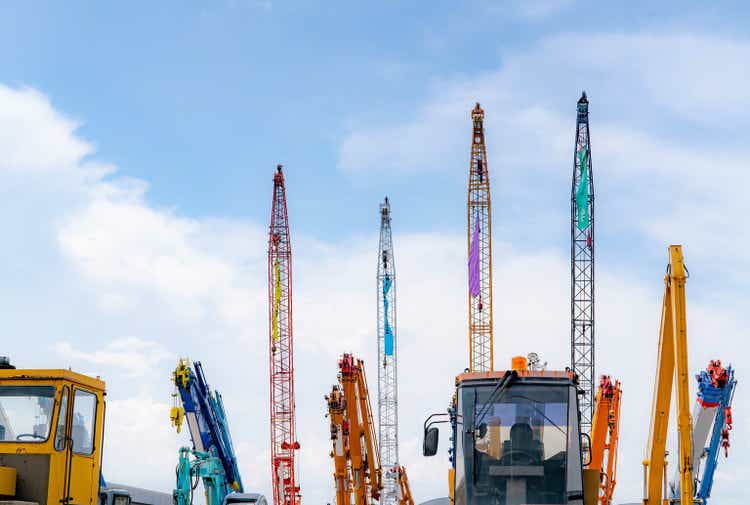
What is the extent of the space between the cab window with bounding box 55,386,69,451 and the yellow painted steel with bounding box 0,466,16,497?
619mm

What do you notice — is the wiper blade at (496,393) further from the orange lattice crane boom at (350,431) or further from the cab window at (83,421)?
the orange lattice crane boom at (350,431)

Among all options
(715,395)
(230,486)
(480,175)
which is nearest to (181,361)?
(230,486)

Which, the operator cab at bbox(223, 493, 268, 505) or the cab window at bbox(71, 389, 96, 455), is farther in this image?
the operator cab at bbox(223, 493, 268, 505)

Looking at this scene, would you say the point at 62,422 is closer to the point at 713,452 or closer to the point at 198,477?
the point at 198,477

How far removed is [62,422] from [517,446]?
6412 mm

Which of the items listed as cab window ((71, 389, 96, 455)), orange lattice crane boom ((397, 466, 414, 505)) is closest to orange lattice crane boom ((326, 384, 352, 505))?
orange lattice crane boom ((397, 466, 414, 505))

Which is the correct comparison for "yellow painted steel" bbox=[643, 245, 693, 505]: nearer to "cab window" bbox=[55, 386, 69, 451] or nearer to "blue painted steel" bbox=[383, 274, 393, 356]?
"cab window" bbox=[55, 386, 69, 451]

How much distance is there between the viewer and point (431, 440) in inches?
619

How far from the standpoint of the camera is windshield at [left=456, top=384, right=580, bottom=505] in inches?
621

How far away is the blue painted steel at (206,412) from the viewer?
1585 inches

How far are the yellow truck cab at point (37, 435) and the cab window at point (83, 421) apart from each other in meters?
0.06

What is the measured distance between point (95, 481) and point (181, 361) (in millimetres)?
25656

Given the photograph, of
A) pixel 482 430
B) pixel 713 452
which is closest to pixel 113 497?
pixel 482 430

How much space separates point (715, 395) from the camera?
2873 cm
